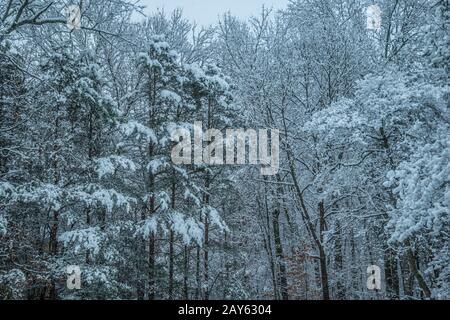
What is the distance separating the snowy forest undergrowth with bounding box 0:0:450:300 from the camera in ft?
28.0

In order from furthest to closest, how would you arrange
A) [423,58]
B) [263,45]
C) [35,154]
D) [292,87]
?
[263,45] → [292,87] → [35,154] → [423,58]

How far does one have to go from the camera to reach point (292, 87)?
1340 cm

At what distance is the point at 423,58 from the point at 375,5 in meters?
6.88

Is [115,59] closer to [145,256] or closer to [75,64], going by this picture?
[75,64]

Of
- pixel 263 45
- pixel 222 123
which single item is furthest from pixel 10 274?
pixel 263 45

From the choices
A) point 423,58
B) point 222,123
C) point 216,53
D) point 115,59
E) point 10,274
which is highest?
point 216,53

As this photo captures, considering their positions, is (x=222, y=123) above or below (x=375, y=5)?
below

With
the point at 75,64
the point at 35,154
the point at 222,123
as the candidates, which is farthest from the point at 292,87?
the point at 35,154

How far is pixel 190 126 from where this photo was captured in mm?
12328

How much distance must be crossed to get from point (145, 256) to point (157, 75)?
5.81 meters

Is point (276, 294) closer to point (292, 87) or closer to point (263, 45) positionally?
point (292, 87)

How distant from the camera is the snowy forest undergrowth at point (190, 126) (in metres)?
8.54
